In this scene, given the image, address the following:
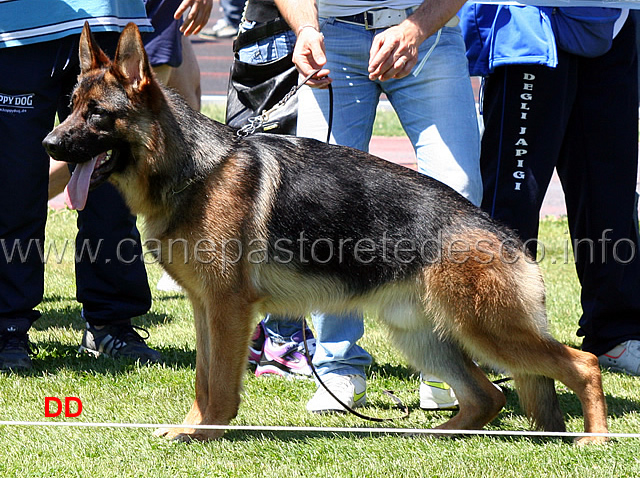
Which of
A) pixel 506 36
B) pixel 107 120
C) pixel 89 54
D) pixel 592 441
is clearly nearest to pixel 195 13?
pixel 89 54

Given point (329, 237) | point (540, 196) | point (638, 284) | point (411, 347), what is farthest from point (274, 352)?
point (638, 284)

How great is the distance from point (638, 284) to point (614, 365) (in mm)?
477

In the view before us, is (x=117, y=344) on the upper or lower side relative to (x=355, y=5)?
lower

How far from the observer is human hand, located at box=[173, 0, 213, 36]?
4.37 m

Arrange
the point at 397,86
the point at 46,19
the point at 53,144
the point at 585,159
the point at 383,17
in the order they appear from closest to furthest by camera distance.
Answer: the point at 53,144 < the point at 383,17 < the point at 397,86 < the point at 46,19 < the point at 585,159

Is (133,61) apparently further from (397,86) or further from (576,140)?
(576,140)

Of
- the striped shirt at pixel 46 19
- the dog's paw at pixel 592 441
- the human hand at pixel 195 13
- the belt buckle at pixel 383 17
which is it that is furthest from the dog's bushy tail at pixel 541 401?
the striped shirt at pixel 46 19

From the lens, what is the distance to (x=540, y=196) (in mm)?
4402

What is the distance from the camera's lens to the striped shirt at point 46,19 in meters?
4.07

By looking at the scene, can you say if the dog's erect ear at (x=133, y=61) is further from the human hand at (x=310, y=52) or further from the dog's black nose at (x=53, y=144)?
the human hand at (x=310, y=52)

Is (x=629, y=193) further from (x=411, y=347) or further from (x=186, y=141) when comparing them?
(x=186, y=141)

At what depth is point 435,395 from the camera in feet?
13.0

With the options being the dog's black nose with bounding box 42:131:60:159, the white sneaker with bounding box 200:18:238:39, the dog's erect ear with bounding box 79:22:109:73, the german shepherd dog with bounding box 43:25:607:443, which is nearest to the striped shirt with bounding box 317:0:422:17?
the german shepherd dog with bounding box 43:25:607:443

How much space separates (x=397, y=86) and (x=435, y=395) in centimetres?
149
